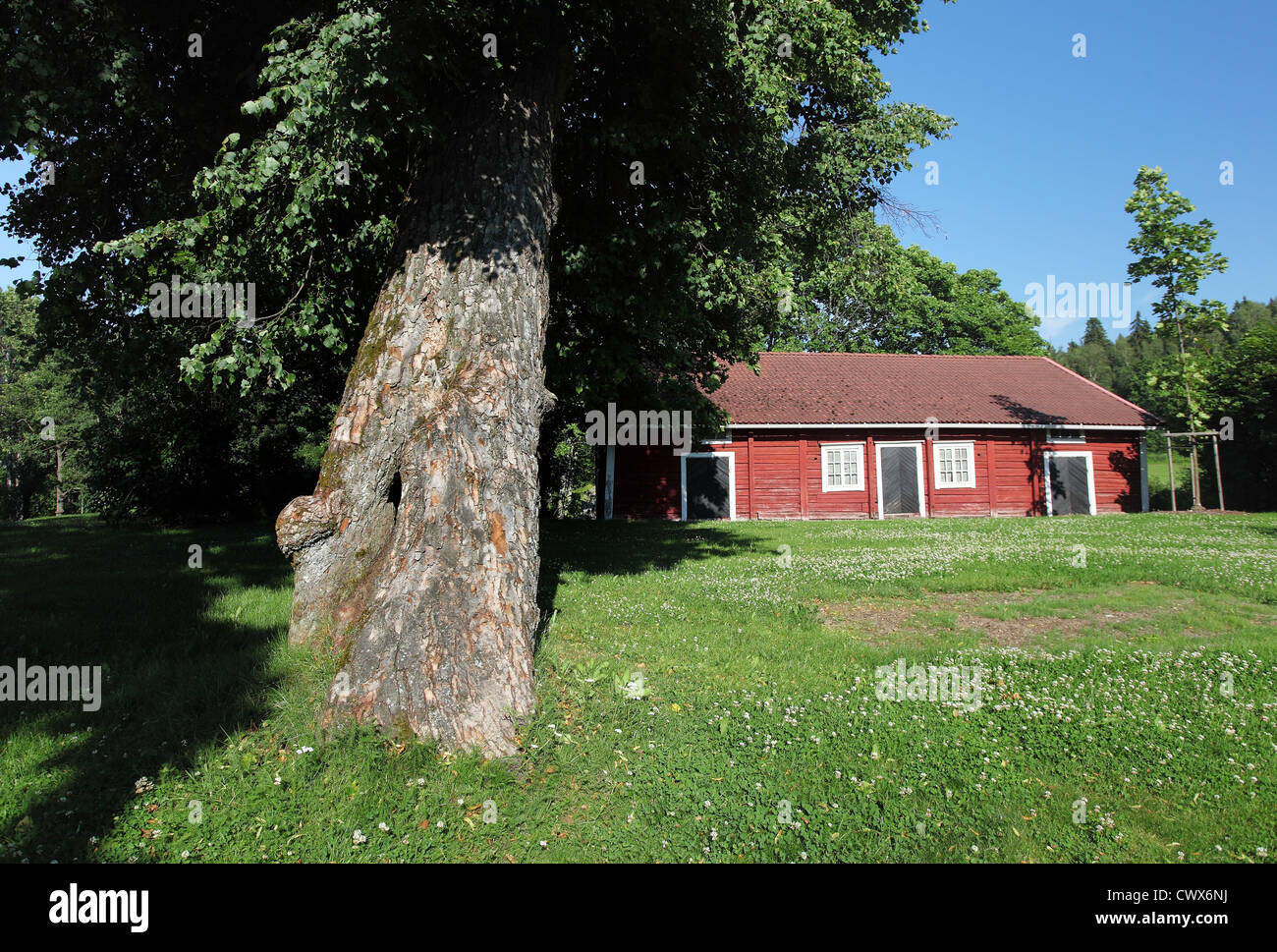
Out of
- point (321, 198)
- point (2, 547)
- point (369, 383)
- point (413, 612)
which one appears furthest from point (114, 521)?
point (413, 612)

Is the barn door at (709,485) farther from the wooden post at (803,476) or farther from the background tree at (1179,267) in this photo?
the background tree at (1179,267)

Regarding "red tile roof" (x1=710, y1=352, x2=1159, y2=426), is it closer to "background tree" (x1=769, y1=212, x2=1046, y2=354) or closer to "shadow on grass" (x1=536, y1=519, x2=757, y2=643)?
"shadow on grass" (x1=536, y1=519, x2=757, y2=643)

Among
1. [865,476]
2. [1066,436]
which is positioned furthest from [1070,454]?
[865,476]

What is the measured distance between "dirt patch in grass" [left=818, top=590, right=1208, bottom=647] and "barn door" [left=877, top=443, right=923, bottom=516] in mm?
17462

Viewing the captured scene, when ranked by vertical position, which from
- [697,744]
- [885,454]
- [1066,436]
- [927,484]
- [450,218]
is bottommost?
[697,744]

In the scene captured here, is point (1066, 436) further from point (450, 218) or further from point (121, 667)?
point (121, 667)

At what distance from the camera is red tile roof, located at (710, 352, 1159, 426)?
87.4ft

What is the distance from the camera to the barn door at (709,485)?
25.7 meters

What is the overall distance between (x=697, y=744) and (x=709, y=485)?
2096 cm

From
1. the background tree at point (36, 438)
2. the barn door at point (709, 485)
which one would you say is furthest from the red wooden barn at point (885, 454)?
the background tree at point (36, 438)

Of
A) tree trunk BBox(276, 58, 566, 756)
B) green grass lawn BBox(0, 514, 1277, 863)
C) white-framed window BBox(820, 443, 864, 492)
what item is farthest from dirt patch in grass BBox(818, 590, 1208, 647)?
white-framed window BBox(820, 443, 864, 492)

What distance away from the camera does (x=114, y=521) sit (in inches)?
777

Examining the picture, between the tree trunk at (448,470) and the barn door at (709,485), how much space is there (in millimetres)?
18897

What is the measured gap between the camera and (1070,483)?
28094 mm
